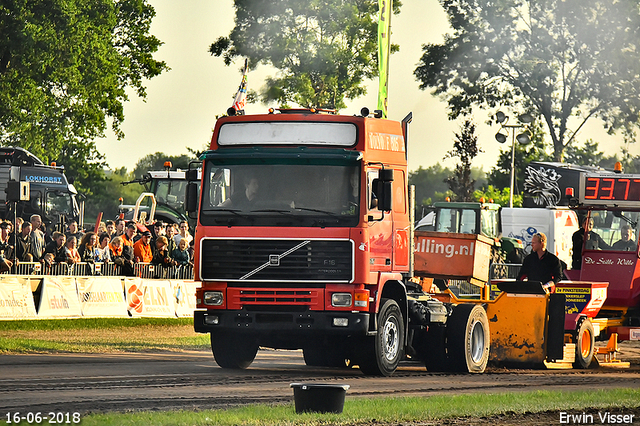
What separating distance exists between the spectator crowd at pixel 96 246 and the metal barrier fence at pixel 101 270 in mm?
62

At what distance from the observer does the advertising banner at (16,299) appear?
20.7 meters

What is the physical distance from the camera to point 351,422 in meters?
10.2

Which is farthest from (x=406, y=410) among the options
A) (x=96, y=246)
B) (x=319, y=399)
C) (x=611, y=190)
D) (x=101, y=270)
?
(x=96, y=246)

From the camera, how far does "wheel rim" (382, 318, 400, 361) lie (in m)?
15.4

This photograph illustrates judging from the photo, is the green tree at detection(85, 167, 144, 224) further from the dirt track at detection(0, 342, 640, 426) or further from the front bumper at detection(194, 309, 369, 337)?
the front bumper at detection(194, 309, 369, 337)

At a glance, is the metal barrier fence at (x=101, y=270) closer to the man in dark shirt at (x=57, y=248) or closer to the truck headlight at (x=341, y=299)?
the man in dark shirt at (x=57, y=248)

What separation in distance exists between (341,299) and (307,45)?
29883mm

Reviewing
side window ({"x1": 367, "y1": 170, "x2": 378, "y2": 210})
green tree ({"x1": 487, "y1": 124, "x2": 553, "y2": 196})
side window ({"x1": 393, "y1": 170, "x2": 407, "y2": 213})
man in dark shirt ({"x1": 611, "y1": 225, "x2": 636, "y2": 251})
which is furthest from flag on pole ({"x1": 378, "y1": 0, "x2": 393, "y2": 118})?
green tree ({"x1": 487, "y1": 124, "x2": 553, "y2": 196})

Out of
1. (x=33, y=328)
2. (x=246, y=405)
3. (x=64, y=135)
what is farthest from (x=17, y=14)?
(x=246, y=405)

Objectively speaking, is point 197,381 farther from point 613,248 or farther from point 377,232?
point 613,248

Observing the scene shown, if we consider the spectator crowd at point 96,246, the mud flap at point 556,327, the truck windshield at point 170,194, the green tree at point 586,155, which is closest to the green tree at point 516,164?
the green tree at point 586,155

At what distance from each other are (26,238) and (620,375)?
40.0 feet

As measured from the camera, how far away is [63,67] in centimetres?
3984

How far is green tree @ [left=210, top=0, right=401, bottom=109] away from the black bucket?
33014mm
